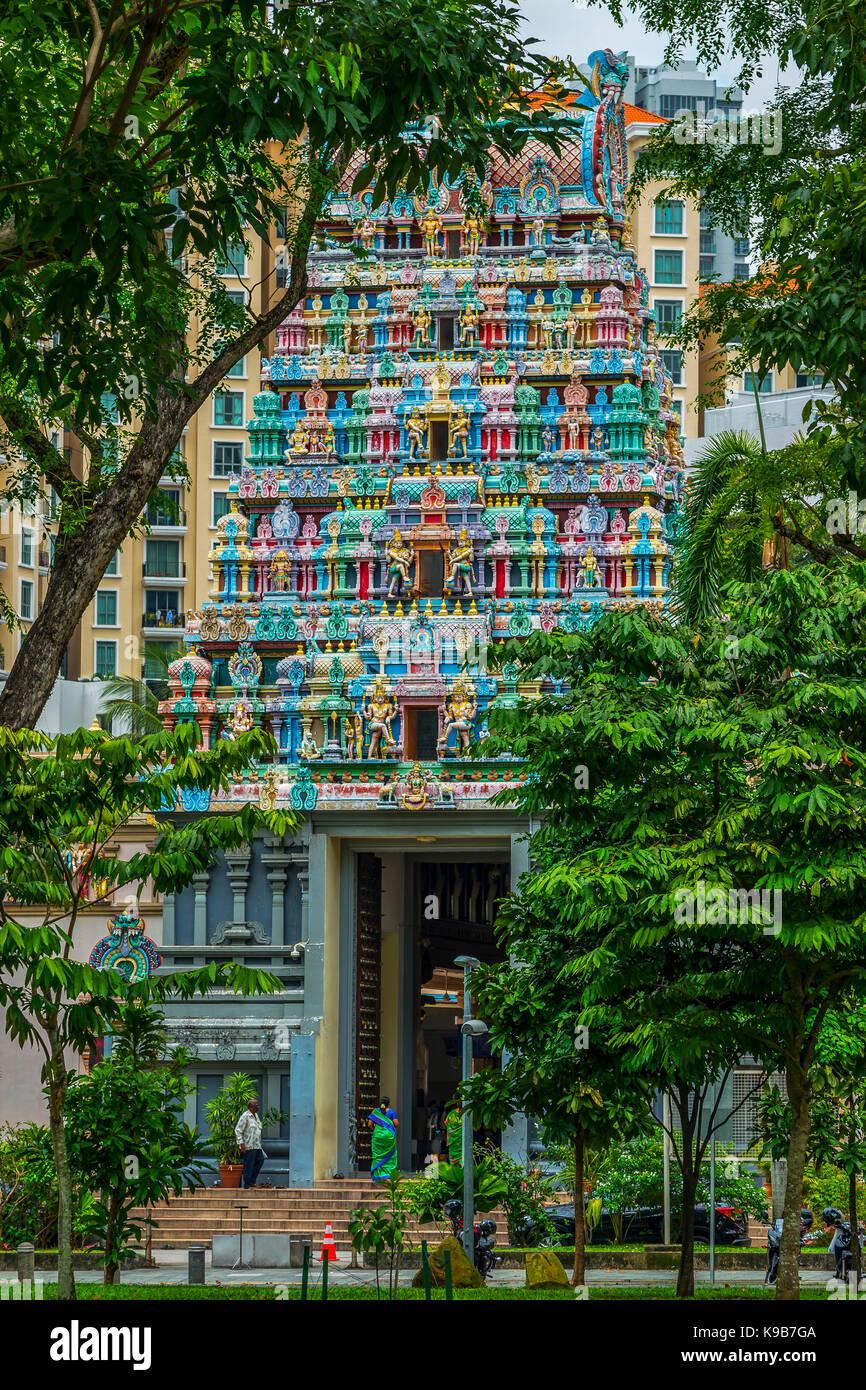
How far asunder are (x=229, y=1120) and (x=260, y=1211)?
6.71ft

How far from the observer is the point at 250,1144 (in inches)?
1539

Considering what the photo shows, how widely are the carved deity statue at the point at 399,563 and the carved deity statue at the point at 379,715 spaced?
217 cm

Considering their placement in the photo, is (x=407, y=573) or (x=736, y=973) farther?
(x=407, y=573)

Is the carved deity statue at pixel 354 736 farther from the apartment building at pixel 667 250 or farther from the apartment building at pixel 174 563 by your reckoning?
the apartment building at pixel 667 250

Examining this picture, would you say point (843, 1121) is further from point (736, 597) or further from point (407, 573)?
point (407, 573)

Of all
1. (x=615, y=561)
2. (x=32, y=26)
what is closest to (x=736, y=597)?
(x=32, y=26)

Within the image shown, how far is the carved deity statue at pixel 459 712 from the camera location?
41.1 m

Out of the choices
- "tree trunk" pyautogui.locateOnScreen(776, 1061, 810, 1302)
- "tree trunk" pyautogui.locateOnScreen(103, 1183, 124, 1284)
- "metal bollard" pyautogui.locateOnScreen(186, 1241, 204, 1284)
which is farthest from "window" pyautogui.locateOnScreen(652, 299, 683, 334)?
"tree trunk" pyautogui.locateOnScreen(776, 1061, 810, 1302)

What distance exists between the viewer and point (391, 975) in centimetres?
4619

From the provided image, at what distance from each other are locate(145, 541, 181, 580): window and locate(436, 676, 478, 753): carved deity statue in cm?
3607

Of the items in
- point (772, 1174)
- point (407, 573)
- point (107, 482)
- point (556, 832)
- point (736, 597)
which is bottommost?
point (772, 1174)

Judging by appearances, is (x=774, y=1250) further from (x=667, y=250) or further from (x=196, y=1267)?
(x=667, y=250)

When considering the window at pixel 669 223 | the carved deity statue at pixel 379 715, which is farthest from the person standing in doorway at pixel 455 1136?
the window at pixel 669 223
